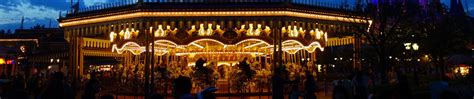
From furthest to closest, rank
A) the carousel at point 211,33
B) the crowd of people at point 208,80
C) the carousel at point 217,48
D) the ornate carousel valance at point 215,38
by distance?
the ornate carousel valance at point 215,38
the carousel at point 217,48
the carousel at point 211,33
the crowd of people at point 208,80

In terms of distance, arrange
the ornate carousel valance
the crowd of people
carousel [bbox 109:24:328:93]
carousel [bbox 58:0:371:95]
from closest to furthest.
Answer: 1. the crowd of people
2. carousel [bbox 58:0:371:95]
3. carousel [bbox 109:24:328:93]
4. the ornate carousel valance

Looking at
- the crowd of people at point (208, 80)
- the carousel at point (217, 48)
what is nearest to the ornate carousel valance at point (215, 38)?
the carousel at point (217, 48)

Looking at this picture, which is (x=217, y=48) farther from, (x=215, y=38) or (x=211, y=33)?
(x=211, y=33)

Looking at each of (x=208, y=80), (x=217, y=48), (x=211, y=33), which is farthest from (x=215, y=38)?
(x=208, y=80)

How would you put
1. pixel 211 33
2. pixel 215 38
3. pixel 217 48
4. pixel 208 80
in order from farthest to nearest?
1. pixel 217 48
2. pixel 215 38
3. pixel 211 33
4. pixel 208 80

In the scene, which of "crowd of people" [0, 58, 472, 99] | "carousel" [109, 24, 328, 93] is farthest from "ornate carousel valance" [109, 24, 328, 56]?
"crowd of people" [0, 58, 472, 99]

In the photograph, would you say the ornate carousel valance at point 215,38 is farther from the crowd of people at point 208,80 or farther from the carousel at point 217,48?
the crowd of people at point 208,80

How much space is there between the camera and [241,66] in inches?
794

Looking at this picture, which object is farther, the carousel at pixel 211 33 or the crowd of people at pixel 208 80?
the carousel at pixel 211 33

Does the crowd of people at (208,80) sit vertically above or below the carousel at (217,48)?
below

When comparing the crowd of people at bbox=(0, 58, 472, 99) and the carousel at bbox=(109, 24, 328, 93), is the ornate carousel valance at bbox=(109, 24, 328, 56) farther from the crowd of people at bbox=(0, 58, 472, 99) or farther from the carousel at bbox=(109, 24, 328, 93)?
the crowd of people at bbox=(0, 58, 472, 99)

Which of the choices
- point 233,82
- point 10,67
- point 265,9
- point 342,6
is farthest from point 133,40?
point 10,67

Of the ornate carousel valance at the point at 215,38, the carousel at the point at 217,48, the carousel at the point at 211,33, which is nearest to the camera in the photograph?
the carousel at the point at 211,33

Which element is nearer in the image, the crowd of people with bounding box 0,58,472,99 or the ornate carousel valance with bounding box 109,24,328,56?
the crowd of people with bounding box 0,58,472,99
